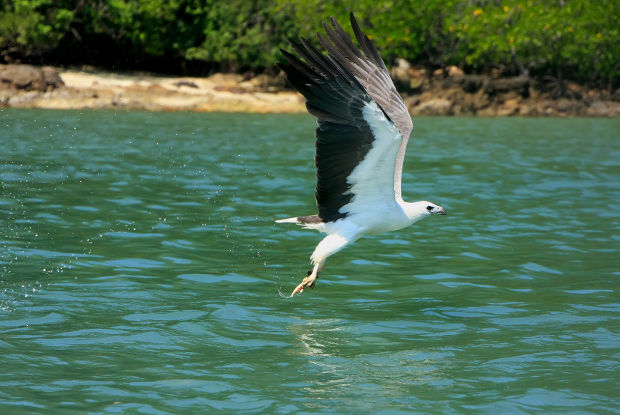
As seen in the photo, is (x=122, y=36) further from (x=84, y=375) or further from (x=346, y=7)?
(x=84, y=375)

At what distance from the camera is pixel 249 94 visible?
29016 millimetres

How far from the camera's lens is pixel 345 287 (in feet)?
26.2

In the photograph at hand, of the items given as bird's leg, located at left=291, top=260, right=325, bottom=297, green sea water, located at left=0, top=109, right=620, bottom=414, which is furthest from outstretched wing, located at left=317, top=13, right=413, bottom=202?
green sea water, located at left=0, top=109, right=620, bottom=414

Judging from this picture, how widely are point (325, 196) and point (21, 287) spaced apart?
270 cm

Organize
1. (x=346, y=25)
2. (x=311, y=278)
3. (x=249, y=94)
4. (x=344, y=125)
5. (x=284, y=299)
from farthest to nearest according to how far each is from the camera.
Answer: (x=346, y=25) → (x=249, y=94) → (x=284, y=299) → (x=311, y=278) → (x=344, y=125)

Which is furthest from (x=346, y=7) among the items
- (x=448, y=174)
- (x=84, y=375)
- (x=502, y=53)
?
(x=84, y=375)

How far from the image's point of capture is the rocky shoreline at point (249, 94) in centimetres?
2508

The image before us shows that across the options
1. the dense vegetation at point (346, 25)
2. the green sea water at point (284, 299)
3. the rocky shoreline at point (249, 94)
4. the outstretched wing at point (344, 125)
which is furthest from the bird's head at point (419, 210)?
the dense vegetation at point (346, 25)

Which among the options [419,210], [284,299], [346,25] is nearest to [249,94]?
[346,25]

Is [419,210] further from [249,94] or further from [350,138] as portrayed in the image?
[249,94]

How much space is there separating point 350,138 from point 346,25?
25765 millimetres

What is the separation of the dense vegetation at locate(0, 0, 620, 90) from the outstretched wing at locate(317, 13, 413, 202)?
2232 cm

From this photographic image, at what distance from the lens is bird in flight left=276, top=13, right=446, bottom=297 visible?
623 cm

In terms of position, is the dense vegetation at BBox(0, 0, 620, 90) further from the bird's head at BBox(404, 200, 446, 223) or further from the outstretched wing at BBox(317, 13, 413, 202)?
the bird's head at BBox(404, 200, 446, 223)
